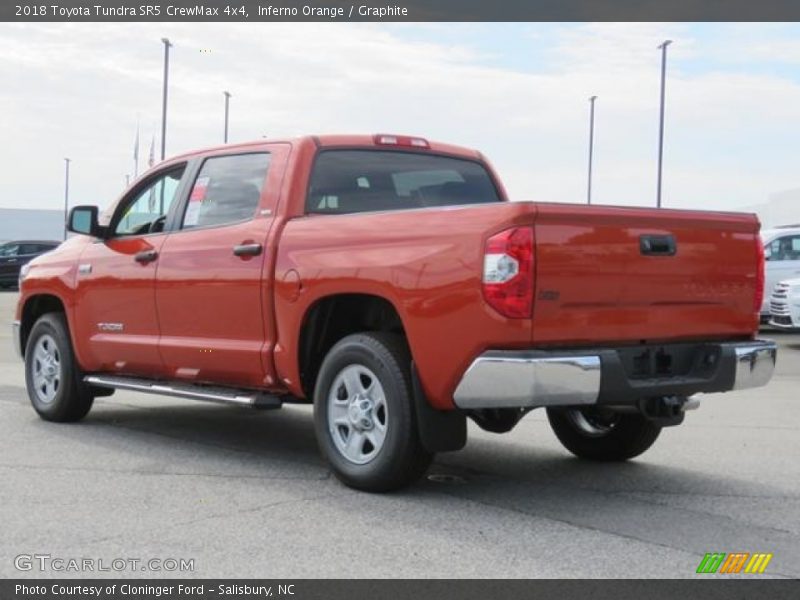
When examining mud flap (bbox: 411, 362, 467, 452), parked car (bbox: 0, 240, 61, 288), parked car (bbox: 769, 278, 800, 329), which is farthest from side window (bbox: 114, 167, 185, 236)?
parked car (bbox: 0, 240, 61, 288)

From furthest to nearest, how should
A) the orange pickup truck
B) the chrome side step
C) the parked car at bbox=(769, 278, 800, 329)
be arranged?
the parked car at bbox=(769, 278, 800, 329) → the chrome side step → the orange pickup truck

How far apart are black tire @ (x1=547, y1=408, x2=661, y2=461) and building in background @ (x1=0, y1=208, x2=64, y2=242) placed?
98.5 metres

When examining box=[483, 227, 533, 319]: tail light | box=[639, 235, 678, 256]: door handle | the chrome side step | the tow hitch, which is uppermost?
box=[639, 235, 678, 256]: door handle

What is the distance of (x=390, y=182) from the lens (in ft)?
22.3

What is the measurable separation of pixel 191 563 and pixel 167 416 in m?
4.38

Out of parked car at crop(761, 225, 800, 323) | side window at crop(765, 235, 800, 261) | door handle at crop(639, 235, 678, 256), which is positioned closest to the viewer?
door handle at crop(639, 235, 678, 256)

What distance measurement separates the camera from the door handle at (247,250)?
617 cm

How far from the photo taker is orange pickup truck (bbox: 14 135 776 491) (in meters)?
4.99

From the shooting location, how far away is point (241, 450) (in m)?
6.98

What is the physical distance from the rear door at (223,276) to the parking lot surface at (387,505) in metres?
0.63

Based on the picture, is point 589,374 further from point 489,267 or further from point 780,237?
point 780,237

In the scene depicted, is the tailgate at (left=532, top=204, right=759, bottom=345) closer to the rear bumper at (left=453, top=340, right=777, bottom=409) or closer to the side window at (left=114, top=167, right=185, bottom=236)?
the rear bumper at (left=453, top=340, right=777, bottom=409)
